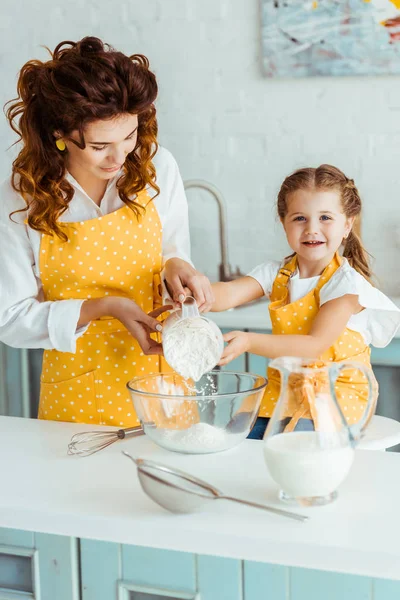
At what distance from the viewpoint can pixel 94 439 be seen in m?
1.50

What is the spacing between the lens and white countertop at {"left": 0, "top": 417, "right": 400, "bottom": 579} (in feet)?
3.46

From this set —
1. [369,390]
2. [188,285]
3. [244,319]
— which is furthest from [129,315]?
[244,319]

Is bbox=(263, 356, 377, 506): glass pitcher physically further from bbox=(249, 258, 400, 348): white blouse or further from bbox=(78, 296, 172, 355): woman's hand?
bbox=(249, 258, 400, 348): white blouse

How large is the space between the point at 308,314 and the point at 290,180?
32 centimetres

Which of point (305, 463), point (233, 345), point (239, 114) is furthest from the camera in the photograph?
point (239, 114)

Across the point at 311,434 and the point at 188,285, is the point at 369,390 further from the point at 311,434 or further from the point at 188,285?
the point at 188,285

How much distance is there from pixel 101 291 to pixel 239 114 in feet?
5.27

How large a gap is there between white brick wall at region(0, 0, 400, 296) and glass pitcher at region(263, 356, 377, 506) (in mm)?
2129

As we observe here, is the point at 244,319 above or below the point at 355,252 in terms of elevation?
below

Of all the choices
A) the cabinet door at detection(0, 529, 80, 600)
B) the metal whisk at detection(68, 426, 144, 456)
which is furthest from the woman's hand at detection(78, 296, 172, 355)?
the cabinet door at detection(0, 529, 80, 600)

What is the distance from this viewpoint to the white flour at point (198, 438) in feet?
4.57

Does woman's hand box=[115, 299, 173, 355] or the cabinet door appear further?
woman's hand box=[115, 299, 173, 355]

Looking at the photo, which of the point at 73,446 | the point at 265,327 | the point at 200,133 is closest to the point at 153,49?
the point at 200,133

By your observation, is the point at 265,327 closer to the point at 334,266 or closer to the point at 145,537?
the point at 334,266
